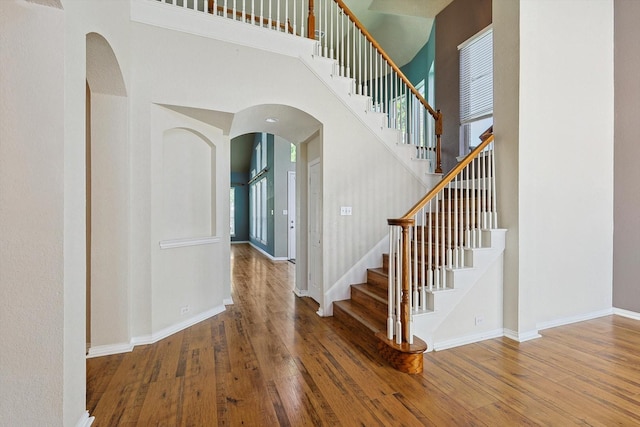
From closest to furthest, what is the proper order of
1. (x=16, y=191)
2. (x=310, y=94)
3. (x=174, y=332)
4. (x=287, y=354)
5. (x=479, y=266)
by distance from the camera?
(x=16, y=191) < (x=287, y=354) < (x=479, y=266) < (x=174, y=332) < (x=310, y=94)

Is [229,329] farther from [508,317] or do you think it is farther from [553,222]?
[553,222]

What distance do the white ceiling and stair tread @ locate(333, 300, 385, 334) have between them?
4959mm

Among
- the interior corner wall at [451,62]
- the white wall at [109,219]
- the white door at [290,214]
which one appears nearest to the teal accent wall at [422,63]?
the interior corner wall at [451,62]

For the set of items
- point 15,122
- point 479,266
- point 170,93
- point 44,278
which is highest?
point 170,93

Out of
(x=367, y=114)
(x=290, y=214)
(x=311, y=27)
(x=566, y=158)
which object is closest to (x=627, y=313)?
(x=566, y=158)

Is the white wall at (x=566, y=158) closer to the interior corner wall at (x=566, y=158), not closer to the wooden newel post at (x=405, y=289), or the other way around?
the interior corner wall at (x=566, y=158)

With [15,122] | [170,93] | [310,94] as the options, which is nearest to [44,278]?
[15,122]

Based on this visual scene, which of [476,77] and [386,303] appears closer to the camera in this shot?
[386,303]

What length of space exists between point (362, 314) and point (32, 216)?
Result: 2.83 metres

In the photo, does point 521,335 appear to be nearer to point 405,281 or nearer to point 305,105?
point 405,281

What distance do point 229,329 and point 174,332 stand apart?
0.56m

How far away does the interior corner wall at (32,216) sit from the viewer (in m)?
1.48

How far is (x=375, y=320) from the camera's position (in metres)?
3.12

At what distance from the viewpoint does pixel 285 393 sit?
2.09 m
